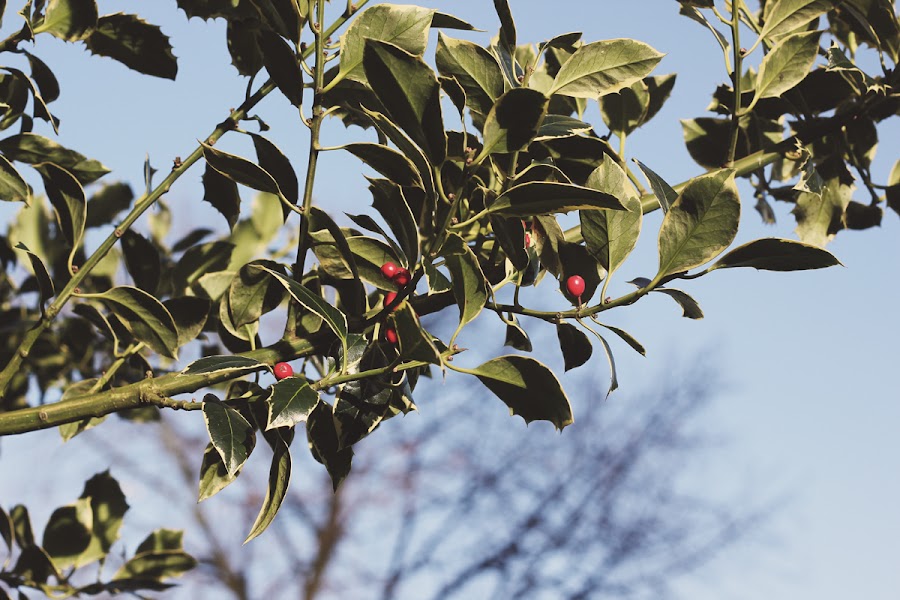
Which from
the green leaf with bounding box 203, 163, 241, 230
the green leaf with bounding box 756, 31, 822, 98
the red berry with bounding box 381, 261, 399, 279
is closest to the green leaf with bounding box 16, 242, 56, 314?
the green leaf with bounding box 203, 163, 241, 230

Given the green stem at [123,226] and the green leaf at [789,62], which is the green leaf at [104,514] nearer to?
the green stem at [123,226]

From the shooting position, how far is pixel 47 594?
96 centimetres

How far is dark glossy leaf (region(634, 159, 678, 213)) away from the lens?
61 cm

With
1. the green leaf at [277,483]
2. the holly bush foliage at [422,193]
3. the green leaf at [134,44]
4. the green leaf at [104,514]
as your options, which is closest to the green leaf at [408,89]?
the holly bush foliage at [422,193]

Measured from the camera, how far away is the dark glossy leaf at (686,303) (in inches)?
24.1

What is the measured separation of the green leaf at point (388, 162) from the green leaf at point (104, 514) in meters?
0.61

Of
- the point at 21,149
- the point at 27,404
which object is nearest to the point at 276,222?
the point at 21,149

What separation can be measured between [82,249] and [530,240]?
62 cm

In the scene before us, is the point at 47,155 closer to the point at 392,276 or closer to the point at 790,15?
the point at 392,276

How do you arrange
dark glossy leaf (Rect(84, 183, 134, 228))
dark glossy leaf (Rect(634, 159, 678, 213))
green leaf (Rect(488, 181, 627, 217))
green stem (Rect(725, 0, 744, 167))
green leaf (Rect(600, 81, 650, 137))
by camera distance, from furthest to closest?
dark glossy leaf (Rect(84, 183, 134, 228)) < green leaf (Rect(600, 81, 650, 137)) < green stem (Rect(725, 0, 744, 167)) < dark glossy leaf (Rect(634, 159, 678, 213)) < green leaf (Rect(488, 181, 627, 217))

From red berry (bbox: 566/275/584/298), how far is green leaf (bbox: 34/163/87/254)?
0.43 metres

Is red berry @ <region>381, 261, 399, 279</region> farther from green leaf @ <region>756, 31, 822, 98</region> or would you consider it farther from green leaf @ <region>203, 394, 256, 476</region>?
green leaf @ <region>756, 31, 822, 98</region>

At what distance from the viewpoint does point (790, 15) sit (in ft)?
2.60

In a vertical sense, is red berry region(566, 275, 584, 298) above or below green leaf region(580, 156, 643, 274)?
below
